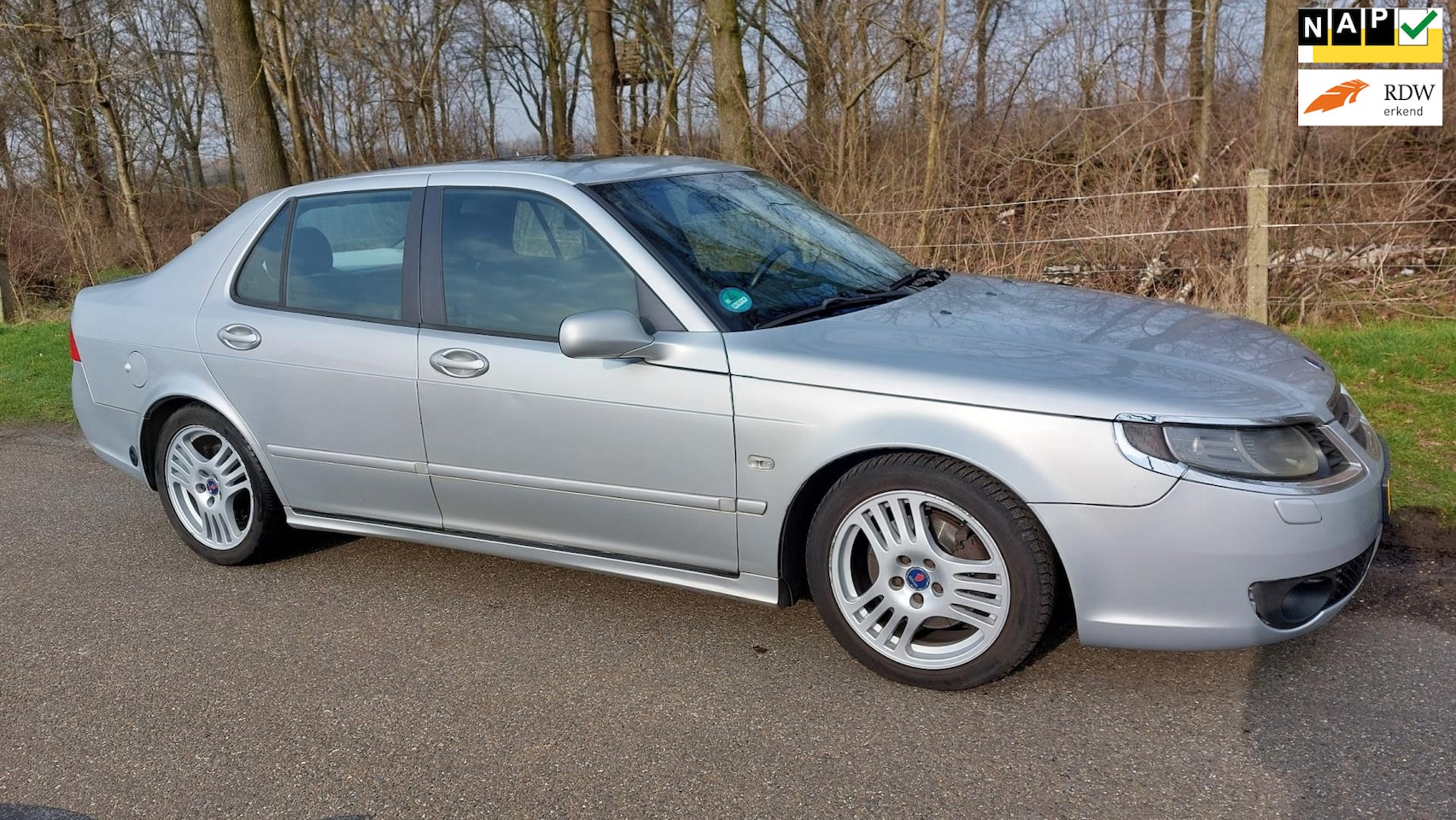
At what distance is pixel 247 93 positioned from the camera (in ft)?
36.1

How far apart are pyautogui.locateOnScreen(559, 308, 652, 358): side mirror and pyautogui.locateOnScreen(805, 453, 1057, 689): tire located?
0.77 meters

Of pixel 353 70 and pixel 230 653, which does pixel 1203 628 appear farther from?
pixel 353 70

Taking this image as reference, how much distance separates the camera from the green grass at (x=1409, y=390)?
4.76 m

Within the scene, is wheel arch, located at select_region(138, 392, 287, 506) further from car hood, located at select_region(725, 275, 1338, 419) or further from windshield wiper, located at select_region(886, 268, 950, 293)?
windshield wiper, located at select_region(886, 268, 950, 293)

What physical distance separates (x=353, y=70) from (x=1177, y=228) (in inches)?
931

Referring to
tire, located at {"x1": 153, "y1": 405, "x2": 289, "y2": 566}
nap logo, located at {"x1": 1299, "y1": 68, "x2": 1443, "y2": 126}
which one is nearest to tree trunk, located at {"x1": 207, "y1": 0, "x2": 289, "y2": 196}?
tire, located at {"x1": 153, "y1": 405, "x2": 289, "y2": 566}

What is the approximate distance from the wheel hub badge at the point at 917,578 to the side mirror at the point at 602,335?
1.06 metres

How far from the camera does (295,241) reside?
4617 millimetres

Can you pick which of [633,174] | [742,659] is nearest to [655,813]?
[742,659]

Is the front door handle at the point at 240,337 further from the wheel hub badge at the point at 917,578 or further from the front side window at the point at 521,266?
the wheel hub badge at the point at 917,578

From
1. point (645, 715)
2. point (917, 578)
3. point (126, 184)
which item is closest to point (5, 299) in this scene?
point (126, 184)

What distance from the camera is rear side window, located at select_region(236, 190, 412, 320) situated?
4289 millimetres

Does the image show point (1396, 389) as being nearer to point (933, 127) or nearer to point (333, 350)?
point (933, 127)

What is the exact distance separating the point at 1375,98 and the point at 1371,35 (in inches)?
70.9
